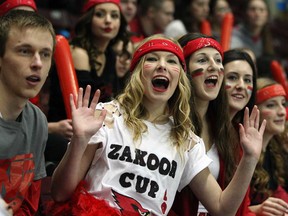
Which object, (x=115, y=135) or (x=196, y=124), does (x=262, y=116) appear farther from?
(x=115, y=135)

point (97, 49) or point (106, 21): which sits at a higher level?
point (106, 21)

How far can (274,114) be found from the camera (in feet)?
14.4

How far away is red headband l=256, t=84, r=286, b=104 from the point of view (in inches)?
174

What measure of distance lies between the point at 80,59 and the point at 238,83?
3.31 feet

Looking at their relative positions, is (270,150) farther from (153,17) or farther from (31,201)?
(153,17)

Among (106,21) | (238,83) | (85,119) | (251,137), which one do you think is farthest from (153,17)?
(85,119)

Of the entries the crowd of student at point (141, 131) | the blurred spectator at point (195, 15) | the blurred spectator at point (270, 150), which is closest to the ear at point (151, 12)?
the blurred spectator at point (195, 15)

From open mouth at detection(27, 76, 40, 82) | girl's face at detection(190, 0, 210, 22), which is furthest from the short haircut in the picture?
girl's face at detection(190, 0, 210, 22)

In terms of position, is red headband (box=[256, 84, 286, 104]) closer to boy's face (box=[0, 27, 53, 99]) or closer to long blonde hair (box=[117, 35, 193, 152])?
long blonde hair (box=[117, 35, 193, 152])

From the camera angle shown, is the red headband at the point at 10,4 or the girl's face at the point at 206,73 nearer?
the girl's face at the point at 206,73

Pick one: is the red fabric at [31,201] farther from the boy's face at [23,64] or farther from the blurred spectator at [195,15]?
the blurred spectator at [195,15]

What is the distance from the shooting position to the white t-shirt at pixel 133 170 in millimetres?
3164

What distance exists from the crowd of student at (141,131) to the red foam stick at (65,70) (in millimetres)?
21

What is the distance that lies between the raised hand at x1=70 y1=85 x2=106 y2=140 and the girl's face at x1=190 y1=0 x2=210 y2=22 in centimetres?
381
